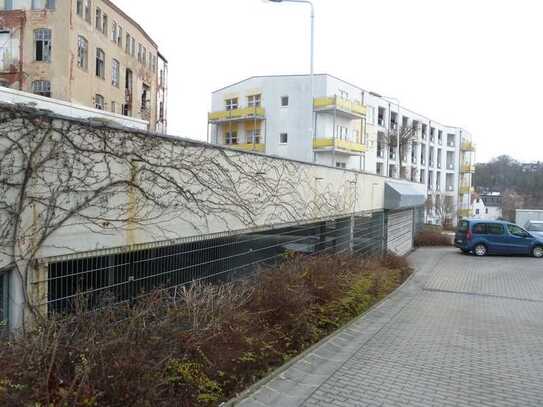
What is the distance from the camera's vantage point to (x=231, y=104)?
49.2 m

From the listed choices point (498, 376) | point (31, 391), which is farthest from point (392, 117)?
point (31, 391)

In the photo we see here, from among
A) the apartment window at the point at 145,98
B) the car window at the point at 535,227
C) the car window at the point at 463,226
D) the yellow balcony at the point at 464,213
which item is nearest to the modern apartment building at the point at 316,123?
the apartment window at the point at 145,98

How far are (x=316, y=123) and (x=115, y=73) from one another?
57.9 feet

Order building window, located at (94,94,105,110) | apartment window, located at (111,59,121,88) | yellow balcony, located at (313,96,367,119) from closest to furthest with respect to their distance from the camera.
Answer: building window, located at (94,94,105,110) → apartment window, located at (111,59,121,88) → yellow balcony, located at (313,96,367,119)

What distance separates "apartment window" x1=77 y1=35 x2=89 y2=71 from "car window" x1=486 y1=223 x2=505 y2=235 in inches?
1080

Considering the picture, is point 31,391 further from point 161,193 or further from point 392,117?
point 392,117

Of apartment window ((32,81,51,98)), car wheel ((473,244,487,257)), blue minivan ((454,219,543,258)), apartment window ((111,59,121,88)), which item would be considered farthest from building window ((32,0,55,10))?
car wheel ((473,244,487,257))

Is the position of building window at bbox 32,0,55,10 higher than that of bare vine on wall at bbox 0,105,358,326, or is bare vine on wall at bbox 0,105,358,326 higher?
building window at bbox 32,0,55,10

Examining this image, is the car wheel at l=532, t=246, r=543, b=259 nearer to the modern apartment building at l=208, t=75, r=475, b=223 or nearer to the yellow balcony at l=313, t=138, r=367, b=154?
the modern apartment building at l=208, t=75, r=475, b=223

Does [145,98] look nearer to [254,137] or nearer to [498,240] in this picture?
[254,137]

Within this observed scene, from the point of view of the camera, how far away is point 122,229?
5.34 m

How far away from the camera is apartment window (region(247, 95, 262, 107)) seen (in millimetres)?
46250

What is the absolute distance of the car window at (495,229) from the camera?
25.6 meters

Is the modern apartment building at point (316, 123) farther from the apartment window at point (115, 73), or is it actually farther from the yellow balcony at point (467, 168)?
the yellow balcony at point (467, 168)
